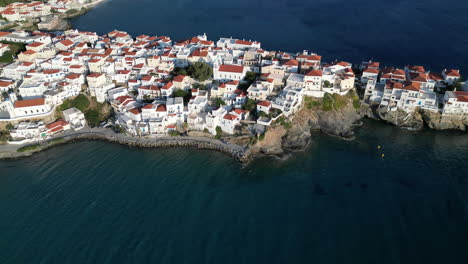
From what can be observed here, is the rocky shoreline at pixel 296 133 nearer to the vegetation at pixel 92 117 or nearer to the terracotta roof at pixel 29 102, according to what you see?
the vegetation at pixel 92 117

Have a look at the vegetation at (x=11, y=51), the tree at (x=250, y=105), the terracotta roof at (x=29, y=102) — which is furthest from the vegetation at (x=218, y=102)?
the vegetation at (x=11, y=51)

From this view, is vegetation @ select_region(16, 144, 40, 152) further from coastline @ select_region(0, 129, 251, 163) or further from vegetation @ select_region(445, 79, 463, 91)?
vegetation @ select_region(445, 79, 463, 91)

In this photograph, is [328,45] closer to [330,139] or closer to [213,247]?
[330,139]

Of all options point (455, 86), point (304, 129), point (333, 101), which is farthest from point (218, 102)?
point (455, 86)

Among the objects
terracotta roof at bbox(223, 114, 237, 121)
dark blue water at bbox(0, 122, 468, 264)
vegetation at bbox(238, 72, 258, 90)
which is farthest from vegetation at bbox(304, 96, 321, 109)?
terracotta roof at bbox(223, 114, 237, 121)

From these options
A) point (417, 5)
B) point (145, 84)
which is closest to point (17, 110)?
point (145, 84)

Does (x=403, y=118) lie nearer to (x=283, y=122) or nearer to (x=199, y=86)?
(x=283, y=122)
